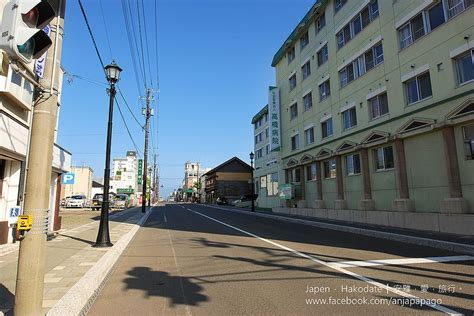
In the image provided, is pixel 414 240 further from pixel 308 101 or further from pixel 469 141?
pixel 308 101

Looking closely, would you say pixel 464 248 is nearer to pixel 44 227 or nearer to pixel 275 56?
pixel 44 227

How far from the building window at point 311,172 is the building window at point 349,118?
5.42 metres

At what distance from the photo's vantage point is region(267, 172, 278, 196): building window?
144ft

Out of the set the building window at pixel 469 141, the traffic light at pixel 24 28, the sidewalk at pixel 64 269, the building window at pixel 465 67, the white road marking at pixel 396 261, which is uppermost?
the building window at pixel 465 67

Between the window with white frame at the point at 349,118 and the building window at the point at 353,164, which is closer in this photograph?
the building window at the point at 353,164

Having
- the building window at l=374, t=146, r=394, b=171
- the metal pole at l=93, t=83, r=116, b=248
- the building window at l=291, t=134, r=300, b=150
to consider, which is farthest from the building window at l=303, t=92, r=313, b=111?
the metal pole at l=93, t=83, r=116, b=248

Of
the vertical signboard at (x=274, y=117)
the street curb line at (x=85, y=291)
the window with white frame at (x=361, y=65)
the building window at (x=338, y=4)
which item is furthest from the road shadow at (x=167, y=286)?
the vertical signboard at (x=274, y=117)

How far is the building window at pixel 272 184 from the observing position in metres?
43.8

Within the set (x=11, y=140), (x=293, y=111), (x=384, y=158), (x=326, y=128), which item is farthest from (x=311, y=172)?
(x=11, y=140)

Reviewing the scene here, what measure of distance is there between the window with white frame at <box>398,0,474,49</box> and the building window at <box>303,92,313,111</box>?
38.7ft

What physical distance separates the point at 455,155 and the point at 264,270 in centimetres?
1178

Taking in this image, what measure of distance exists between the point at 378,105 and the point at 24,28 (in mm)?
21106

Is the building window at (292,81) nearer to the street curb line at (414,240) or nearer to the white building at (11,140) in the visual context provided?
the street curb line at (414,240)

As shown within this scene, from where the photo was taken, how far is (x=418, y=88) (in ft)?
60.6
